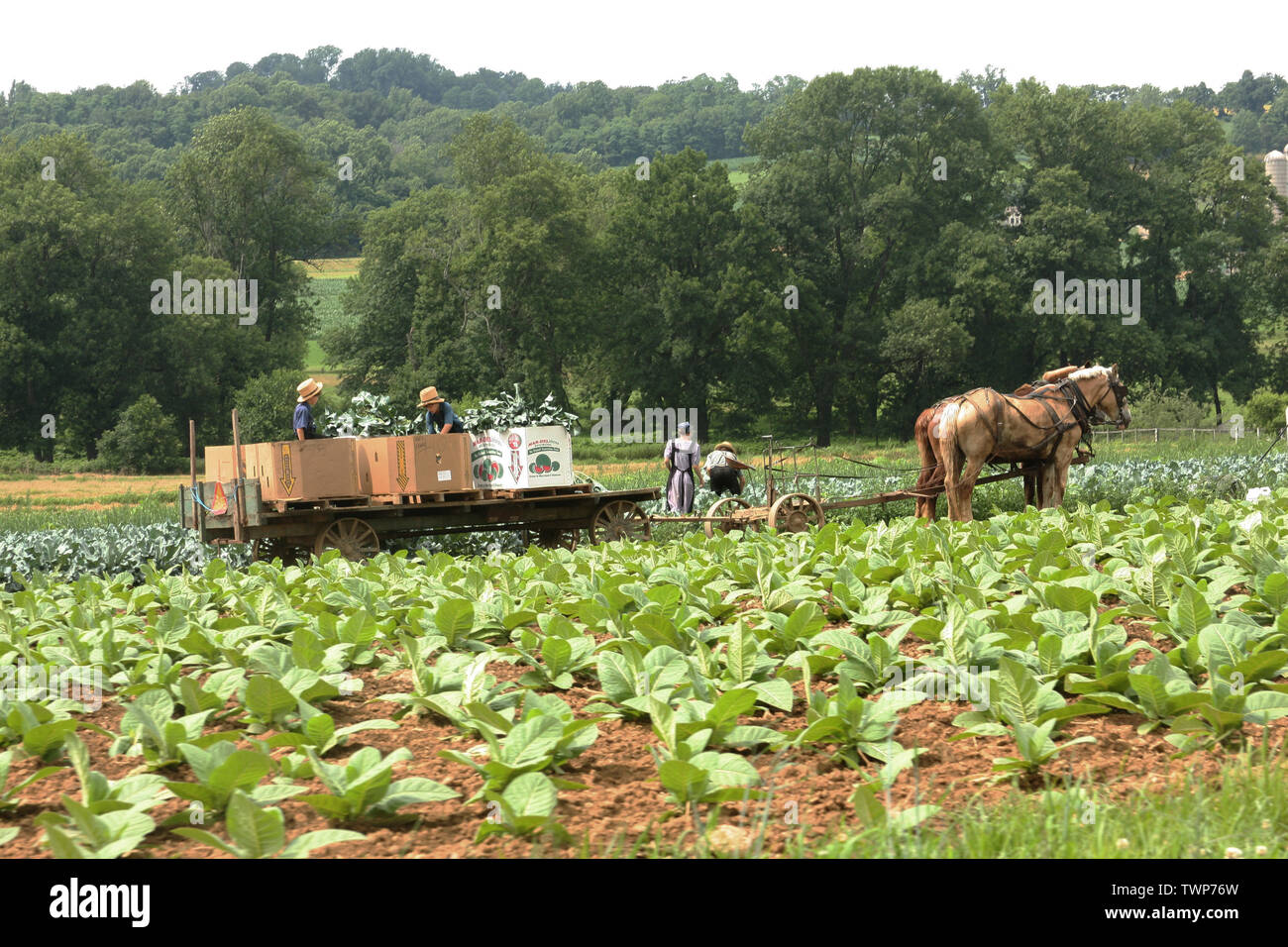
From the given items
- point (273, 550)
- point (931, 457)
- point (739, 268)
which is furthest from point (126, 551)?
point (739, 268)

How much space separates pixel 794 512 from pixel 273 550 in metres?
6.14

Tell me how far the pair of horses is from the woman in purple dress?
12.0 ft

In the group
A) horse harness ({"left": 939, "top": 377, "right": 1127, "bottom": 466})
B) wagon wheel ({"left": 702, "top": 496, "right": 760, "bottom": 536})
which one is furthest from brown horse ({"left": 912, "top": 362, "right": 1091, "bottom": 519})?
wagon wheel ({"left": 702, "top": 496, "right": 760, "bottom": 536})

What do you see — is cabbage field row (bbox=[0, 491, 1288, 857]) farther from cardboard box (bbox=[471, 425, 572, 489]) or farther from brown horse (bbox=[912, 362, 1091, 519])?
brown horse (bbox=[912, 362, 1091, 519])

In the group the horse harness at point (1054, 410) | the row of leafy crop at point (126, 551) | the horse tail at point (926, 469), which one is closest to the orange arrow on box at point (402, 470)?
the row of leafy crop at point (126, 551)

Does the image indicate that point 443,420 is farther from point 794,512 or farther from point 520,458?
point 794,512

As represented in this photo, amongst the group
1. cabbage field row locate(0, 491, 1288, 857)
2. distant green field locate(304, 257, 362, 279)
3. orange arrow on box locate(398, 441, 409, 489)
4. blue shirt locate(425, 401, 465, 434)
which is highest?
distant green field locate(304, 257, 362, 279)

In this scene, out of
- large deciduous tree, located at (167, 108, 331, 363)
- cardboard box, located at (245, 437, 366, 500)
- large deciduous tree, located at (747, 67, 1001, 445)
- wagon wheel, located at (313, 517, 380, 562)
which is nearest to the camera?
cardboard box, located at (245, 437, 366, 500)

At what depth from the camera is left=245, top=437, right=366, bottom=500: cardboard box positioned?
1296cm

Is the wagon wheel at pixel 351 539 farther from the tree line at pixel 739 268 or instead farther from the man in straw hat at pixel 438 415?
the tree line at pixel 739 268

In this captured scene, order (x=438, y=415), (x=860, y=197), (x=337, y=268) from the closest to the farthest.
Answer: (x=438, y=415) < (x=860, y=197) < (x=337, y=268)

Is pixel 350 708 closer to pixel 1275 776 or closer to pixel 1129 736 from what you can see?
pixel 1129 736

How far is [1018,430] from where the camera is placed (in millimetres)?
14375
